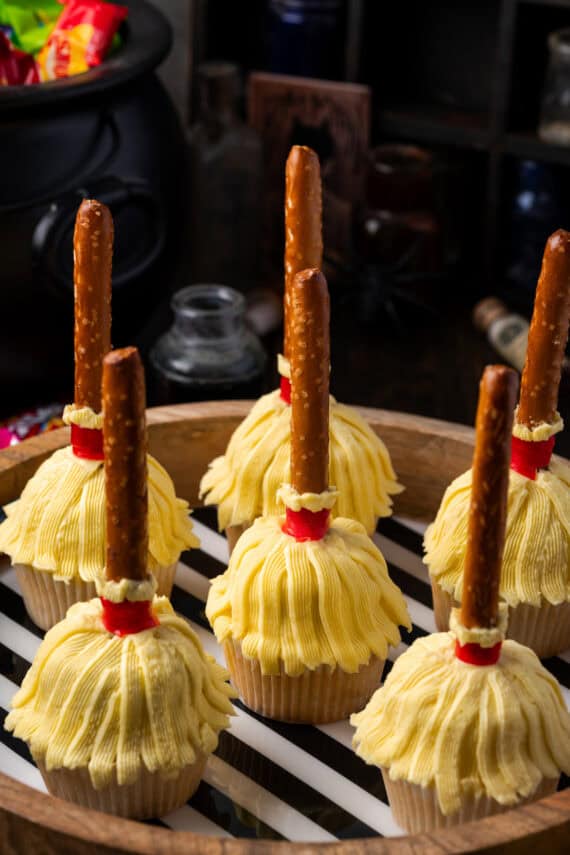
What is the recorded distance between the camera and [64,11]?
1711mm

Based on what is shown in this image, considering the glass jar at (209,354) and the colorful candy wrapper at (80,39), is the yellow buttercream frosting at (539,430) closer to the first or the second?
the glass jar at (209,354)

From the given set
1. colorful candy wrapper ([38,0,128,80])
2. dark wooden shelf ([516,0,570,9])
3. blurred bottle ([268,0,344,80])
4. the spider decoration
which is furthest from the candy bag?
dark wooden shelf ([516,0,570,9])

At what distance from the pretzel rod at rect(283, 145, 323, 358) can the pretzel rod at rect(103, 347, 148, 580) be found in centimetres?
22

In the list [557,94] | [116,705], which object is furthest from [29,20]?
[116,705]

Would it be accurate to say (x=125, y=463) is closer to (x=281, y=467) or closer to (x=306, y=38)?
(x=281, y=467)

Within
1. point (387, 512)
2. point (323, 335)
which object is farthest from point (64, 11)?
point (323, 335)

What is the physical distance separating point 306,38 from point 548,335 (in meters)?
1.34

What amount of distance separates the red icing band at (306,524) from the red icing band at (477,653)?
0.14 metres

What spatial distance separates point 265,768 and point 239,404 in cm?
38

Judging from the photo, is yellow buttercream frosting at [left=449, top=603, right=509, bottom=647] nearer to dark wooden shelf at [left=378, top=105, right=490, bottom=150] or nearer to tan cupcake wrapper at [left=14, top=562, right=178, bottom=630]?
tan cupcake wrapper at [left=14, top=562, right=178, bottom=630]

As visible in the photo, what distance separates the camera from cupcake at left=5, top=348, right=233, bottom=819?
31.4 inches

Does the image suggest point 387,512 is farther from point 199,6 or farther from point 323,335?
point 199,6

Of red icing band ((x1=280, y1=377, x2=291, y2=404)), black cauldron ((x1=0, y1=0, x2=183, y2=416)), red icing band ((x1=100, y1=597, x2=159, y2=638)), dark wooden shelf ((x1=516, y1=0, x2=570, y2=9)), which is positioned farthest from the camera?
dark wooden shelf ((x1=516, y1=0, x2=570, y2=9))

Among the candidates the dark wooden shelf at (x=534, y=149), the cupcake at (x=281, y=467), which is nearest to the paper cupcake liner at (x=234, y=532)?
the cupcake at (x=281, y=467)
